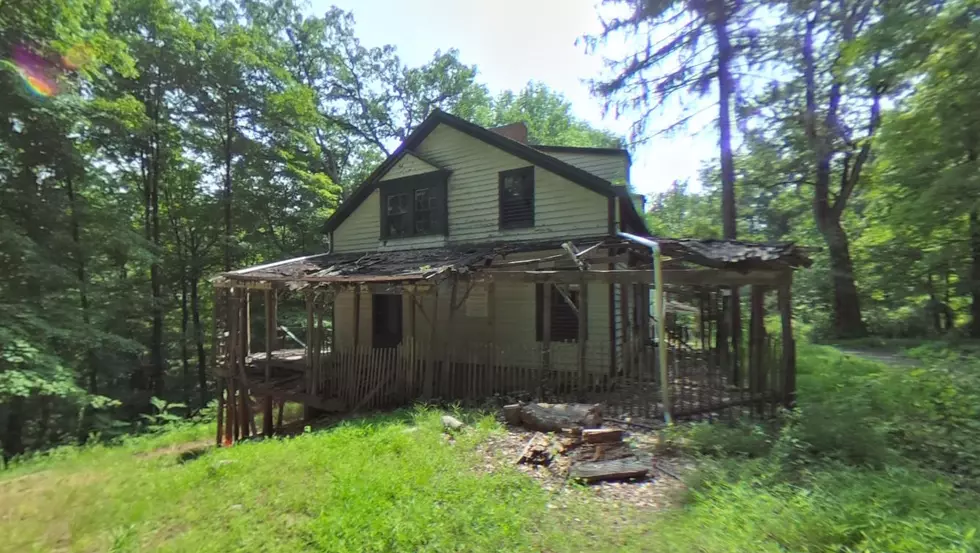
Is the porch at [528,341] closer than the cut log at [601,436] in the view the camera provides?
No

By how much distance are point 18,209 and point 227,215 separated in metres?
7.55

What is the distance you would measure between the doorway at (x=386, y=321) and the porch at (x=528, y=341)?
0.05 metres

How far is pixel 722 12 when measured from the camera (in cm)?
1342

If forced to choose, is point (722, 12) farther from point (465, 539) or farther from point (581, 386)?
point (465, 539)

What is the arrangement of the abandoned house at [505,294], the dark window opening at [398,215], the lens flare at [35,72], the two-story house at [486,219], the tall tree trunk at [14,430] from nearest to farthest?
the abandoned house at [505,294] → the two-story house at [486,219] → the lens flare at [35,72] → the dark window opening at [398,215] → the tall tree trunk at [14,430]

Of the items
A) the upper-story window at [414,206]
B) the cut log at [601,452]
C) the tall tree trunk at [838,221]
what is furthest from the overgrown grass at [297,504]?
the tall tree trunk at [838,221]

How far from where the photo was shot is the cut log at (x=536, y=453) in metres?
5.43

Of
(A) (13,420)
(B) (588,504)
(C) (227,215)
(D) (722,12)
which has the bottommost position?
(A) (13,420)

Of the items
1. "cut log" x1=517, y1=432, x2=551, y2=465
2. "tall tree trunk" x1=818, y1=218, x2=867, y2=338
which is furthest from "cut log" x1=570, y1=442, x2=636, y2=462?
"tall tree trunk" x1=818, y1=218, x2=867, y2=338

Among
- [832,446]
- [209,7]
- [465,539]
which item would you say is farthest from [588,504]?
[209,7]

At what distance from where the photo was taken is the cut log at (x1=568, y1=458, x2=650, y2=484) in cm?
493

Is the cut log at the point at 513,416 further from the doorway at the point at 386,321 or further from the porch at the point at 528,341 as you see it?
the doorway at the point at 386,321

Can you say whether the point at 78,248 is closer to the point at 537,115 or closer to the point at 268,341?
the point at 268,341

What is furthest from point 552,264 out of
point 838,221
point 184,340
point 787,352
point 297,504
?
point 184,340
